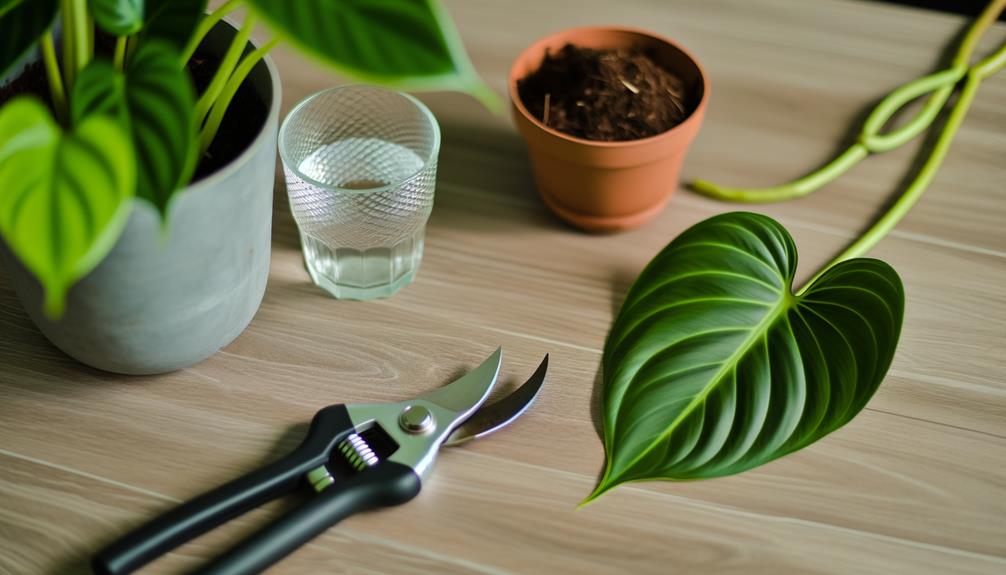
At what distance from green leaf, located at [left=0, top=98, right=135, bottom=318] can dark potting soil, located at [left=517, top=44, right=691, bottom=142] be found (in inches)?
15.5

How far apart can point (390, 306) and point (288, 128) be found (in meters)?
0.15

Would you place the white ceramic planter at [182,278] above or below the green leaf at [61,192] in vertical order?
below

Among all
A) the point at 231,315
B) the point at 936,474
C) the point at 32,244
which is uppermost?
the point at 32,244

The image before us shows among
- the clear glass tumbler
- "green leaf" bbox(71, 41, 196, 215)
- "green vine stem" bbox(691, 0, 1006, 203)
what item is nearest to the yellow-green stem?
"green vine stem" bbox(691, 0, 1006, 203)

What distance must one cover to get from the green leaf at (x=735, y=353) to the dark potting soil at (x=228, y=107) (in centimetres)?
29

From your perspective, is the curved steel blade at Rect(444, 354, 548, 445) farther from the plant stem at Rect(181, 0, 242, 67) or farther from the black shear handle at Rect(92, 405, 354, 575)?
the plant stem at Rect(181, 0, 242, 67)

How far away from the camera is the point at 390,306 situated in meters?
Result: 0.72

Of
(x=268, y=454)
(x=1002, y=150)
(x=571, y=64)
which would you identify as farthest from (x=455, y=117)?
(x=1002, y=150)

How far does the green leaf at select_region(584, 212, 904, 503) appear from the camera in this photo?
628 mm

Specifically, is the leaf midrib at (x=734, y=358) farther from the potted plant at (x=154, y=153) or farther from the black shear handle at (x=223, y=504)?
the potted plant at (x=154, y=153)

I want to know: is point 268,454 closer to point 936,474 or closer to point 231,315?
point 231,315

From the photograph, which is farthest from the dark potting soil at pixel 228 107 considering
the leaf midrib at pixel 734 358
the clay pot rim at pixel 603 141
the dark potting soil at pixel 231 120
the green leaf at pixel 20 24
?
the leaf midrib at pixel 734 358

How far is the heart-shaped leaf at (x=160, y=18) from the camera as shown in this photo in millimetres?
479

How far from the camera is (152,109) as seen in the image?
0.45 meters
